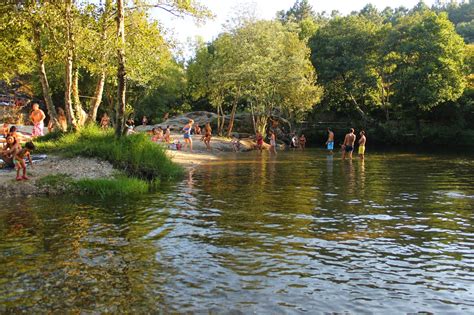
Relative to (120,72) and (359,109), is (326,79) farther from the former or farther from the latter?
(120,72)

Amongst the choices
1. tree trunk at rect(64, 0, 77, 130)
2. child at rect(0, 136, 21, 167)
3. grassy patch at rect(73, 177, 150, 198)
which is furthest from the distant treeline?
grassy patch at rect(73, 177, 150, 198)

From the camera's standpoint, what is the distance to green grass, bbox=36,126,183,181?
19344 millimetres

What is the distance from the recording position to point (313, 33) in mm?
68688

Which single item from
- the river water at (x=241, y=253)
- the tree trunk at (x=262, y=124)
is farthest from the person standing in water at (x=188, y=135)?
the river water at (x=241, y=253)

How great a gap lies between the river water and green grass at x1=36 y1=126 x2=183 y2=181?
8.72ft

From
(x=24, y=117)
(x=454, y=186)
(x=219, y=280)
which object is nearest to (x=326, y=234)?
(x=219, y=280)

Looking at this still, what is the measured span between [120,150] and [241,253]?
11319mm

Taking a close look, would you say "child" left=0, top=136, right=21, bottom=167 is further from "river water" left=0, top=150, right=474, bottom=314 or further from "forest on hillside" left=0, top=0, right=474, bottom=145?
"forest on hillside" left=0, top=0, right=474, bottom=145

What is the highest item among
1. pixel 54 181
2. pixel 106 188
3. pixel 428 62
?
pixel 428 62

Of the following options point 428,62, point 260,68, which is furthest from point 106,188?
point 428,62

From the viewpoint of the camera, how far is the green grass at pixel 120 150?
19344mm

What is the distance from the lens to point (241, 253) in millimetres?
9617

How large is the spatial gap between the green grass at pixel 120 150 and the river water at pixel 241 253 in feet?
8.72

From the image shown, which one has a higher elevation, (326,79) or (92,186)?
(326,79)
